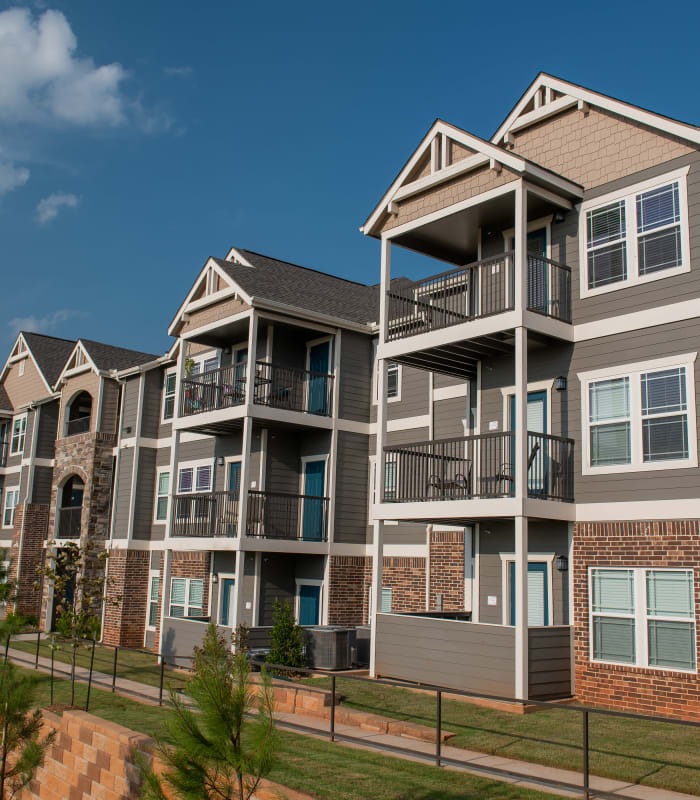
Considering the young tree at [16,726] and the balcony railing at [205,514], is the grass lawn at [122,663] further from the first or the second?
the young tree at [16,726]

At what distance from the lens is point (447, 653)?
1420 cm

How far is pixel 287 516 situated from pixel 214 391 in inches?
154

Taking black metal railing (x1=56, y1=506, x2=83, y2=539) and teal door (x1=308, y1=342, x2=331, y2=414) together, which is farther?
black metal railing (x1=56, y1=506, x2=83, y2=539)

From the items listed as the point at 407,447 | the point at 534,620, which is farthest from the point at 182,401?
the point at 534,620

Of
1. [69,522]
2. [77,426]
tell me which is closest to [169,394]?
[77,426]

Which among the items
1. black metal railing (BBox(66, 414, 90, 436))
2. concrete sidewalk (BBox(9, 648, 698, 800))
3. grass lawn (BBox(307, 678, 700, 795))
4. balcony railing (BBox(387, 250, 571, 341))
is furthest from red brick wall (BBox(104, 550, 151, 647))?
concrete sidewalk (BBox(9, 648, 698, 800))

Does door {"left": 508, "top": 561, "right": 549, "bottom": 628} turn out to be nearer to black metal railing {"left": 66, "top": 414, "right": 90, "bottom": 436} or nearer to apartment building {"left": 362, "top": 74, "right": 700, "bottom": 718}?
apartment building {"left": 362, "top": 74, "right": 700, "bottom": 718}

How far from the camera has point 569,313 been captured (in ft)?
49.5

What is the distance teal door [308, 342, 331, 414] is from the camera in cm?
2148

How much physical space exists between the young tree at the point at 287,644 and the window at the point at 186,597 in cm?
608

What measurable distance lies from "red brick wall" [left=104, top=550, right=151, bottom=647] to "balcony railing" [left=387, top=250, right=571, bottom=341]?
12.7 meters

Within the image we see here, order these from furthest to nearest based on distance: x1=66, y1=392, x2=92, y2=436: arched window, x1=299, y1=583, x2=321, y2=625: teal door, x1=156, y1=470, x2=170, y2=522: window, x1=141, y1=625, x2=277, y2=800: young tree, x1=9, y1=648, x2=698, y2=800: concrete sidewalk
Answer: x1=66, y1=392, x2=92, y2=436: arched window, x1=156, y1=470, x2=170, y2=522: window, x1=299, y1=583, x2=321, y2=625: teal door, x1=9, y1=648, x2=698, y2=800: concrete sidewalk, x1=141, y1=625, x2=277, y2=800: young tree

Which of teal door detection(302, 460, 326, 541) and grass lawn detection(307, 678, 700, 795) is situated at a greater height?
teal door detection(302, 460, 326, 541)

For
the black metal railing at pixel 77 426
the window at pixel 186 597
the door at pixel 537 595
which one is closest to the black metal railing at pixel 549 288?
the door at pixel 537 595
